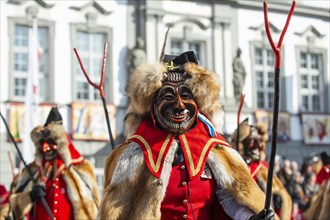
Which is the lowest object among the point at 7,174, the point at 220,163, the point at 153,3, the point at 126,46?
the point at 7,174

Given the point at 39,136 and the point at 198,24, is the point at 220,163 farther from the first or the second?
the point at 198,24

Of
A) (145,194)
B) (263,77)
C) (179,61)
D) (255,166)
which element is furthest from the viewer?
(263,77)

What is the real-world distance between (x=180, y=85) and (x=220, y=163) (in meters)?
0.52

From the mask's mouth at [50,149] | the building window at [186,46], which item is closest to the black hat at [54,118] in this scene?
the mask's mouth at [50,149]

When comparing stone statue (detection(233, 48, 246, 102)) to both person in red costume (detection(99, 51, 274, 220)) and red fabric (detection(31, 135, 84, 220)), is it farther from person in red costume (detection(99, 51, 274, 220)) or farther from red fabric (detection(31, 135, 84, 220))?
person in red costume (detection(99, 51, 274, 220))

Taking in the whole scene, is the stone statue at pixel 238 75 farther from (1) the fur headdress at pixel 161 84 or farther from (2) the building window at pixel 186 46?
(1) the fur headdress at pixel 161 84

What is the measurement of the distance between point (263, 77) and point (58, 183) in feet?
43.4

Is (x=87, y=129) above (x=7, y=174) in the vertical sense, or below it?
above

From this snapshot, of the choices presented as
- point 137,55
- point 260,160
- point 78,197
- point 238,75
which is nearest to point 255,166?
point 260,160

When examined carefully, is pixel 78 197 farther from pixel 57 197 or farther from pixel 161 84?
pixel 161 84

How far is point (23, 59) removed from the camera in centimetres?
1560

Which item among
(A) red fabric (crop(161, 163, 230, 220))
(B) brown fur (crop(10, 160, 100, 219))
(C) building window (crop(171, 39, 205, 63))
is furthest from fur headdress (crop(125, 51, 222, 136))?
(C) building window (crop(171, 39, 205, 63))

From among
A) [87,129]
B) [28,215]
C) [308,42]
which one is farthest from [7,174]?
[308,42]

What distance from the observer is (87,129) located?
15.9m
